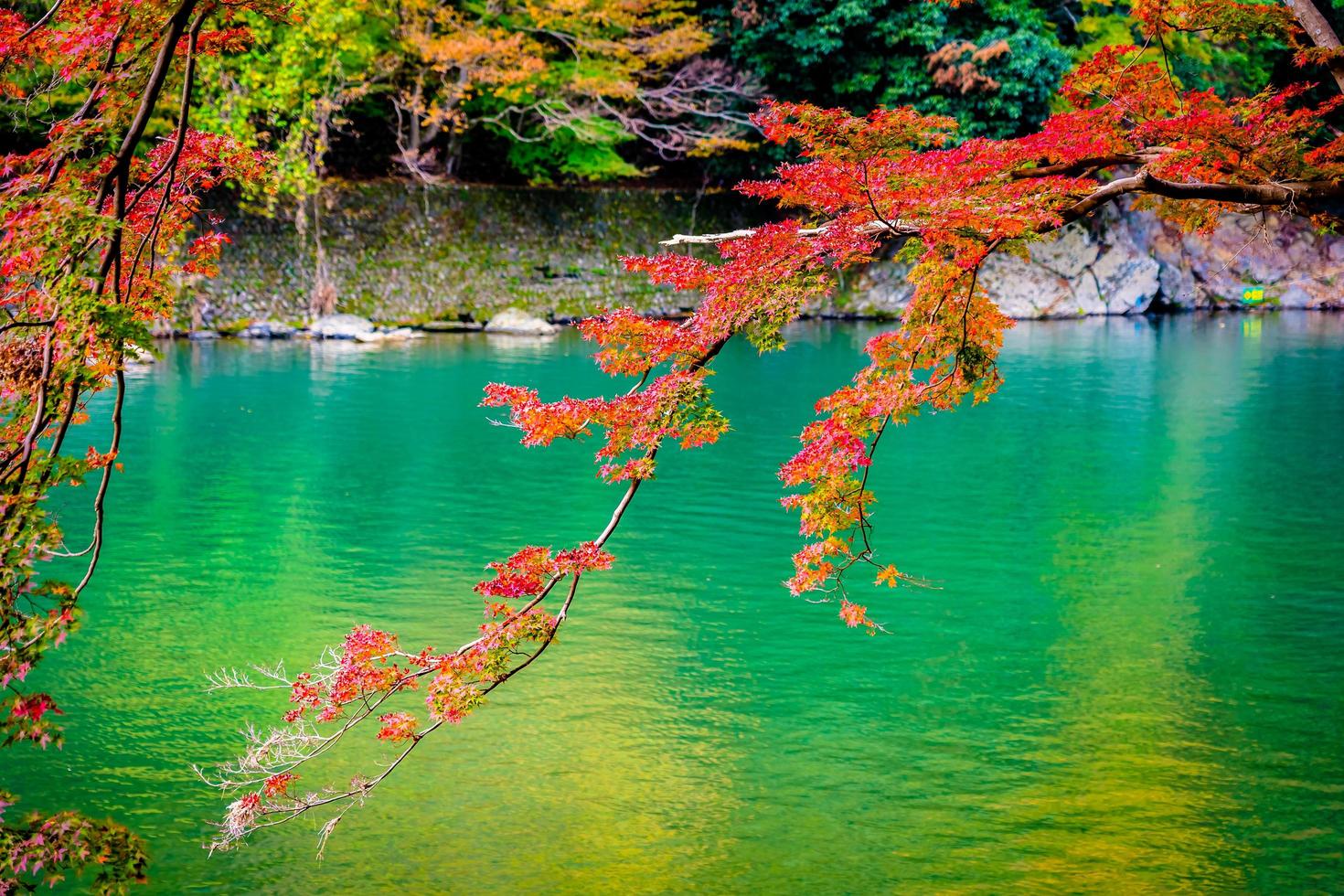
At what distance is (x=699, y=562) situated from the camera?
441 inches

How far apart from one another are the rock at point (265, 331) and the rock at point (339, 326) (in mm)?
564

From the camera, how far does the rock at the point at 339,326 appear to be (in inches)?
1094

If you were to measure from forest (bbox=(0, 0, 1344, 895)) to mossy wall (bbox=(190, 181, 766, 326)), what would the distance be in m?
7.28

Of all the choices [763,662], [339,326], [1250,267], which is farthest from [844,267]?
[1250,267]

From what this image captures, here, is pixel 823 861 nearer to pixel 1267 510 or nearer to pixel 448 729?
pixel 448 729

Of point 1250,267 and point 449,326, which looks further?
point 1250,267

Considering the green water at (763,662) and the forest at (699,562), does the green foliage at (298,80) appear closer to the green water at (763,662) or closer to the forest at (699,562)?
the forest at (699,562)

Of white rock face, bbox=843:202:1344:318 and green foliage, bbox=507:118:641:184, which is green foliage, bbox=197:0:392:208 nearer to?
green foliage, bbox=507:118:641:184

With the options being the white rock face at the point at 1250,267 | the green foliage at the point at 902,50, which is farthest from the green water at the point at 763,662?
the white rock face at the point at 1250,267

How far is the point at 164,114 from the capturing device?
25.9m

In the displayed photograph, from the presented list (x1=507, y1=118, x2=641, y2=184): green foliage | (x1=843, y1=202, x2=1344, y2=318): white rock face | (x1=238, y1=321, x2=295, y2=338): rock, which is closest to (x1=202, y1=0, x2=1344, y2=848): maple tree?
(x1=238, y1=321, x2=295, y2=338): rock

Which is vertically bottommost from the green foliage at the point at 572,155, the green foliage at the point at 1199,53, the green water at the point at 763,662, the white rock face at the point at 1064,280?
the green water at the point at 763,662

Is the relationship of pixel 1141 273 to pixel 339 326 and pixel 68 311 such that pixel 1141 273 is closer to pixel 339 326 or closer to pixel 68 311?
pixel 339 326

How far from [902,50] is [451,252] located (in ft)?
38.6
